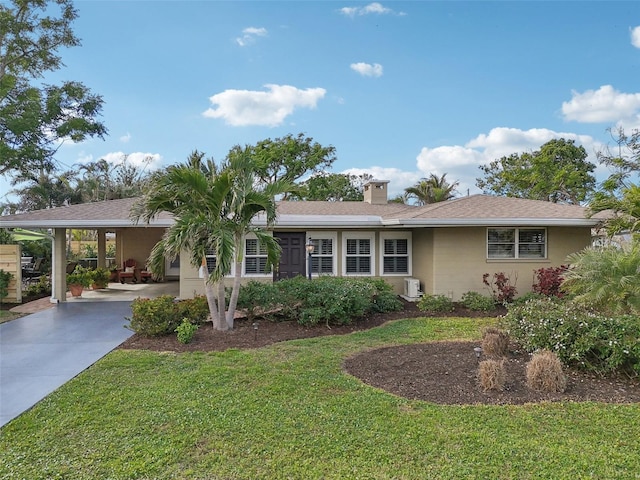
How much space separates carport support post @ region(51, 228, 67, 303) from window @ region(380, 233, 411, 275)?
922cm

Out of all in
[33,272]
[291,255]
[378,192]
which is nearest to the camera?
[291,255]

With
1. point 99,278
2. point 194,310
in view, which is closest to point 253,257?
point 194,310

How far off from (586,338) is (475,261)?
616 centimetres

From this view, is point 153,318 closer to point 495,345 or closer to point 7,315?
point 7,315

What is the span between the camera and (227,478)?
3.13m

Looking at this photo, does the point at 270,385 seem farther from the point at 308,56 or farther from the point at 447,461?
the point at 308,56

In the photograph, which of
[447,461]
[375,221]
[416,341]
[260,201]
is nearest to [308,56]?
[375,221]

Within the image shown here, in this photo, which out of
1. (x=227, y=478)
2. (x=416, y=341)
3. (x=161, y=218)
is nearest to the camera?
(x=227, y=478)

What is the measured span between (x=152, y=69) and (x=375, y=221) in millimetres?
9145

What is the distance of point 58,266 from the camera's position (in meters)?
11.3

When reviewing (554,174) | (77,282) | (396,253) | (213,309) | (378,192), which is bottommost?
(213,309)

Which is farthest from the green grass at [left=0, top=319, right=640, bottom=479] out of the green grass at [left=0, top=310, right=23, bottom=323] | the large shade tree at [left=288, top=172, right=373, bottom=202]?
the large shade tree at [left=288, top=172, right=373, bottom=202]

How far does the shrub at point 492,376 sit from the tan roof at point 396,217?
5.52 meters

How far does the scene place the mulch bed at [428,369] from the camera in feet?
15.9
